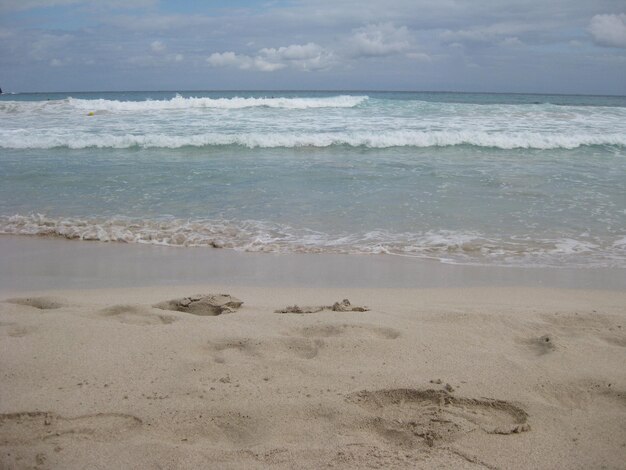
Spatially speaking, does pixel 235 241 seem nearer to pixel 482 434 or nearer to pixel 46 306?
pixel 46 306

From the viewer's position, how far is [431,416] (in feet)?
7.96

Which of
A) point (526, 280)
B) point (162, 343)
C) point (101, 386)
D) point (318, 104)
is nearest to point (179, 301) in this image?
point (162, 343)

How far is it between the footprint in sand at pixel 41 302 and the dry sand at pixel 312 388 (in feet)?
0.34

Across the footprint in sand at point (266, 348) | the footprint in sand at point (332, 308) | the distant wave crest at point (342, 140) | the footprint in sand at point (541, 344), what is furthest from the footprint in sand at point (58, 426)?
the distant wave crest at point (342, 140)

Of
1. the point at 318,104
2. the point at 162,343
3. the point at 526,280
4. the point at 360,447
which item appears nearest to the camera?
the point at 360,447

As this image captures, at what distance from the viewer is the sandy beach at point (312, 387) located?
7.13ft

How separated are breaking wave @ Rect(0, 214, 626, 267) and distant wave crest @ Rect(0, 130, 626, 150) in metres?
8.10

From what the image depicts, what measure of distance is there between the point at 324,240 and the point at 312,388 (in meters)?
3.69

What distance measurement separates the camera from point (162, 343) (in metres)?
3.15

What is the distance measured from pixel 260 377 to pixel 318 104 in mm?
30415

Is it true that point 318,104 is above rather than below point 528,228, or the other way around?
above

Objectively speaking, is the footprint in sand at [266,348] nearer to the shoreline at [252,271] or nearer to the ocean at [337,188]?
the shoreline at [252,271]

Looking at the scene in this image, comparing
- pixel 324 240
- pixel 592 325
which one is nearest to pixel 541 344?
pixel 592 325

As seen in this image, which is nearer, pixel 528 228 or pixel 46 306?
pixel 46 306
